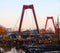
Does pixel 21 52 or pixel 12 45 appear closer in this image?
pixel 21 52

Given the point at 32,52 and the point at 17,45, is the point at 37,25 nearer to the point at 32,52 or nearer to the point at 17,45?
the point at 17,45

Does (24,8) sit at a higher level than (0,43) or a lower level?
higher

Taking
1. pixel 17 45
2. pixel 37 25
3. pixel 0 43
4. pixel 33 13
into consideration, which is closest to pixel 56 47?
pixel 17 45

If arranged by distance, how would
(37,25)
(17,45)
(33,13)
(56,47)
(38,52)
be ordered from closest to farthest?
(38,52)
(56,47)
(17,45)
(37,25)
(33,13)

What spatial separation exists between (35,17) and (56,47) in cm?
1292

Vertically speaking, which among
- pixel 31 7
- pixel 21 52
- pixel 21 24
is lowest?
pixel 21 52

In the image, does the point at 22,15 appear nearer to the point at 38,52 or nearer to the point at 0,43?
the point at 0,43

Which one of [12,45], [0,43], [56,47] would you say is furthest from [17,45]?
[56,47]

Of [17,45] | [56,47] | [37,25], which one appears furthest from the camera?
[37,25]

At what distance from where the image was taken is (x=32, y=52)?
16.4 meters

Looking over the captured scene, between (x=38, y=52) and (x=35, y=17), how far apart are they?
15.6 metres

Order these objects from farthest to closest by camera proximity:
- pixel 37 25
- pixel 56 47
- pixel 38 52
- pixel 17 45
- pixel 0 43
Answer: pixel 37 25
pixel 0 43
pixel 17 45
pixel 56 47
pixel 38 52

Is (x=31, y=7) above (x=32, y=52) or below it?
above

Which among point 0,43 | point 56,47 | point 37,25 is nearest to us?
point 56,47
